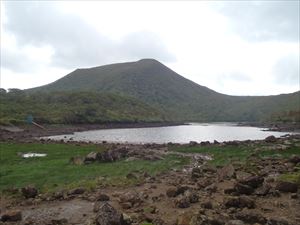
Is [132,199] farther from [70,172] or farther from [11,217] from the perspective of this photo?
[70,172]

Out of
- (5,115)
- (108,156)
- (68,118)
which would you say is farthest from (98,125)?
(108,156)

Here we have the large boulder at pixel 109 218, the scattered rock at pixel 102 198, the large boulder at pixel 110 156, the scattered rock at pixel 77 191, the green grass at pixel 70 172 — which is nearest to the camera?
the large boulder at pixel 109 218

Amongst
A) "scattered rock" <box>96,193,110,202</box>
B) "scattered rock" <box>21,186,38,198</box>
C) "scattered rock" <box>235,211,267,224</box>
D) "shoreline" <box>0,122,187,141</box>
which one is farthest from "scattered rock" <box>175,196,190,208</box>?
"shoreline" <box>0,122,187,141</box>

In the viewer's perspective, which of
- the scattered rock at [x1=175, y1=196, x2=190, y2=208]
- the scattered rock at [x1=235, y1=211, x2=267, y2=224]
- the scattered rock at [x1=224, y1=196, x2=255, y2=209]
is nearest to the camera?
the scattered rock at [x1=235, y1=211, x2=267, y2=224]

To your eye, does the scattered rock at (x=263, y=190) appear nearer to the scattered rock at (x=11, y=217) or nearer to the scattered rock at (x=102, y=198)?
the scattered rock at (x=102, y=198)

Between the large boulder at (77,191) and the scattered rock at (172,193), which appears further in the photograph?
the large boulder at (77,191)

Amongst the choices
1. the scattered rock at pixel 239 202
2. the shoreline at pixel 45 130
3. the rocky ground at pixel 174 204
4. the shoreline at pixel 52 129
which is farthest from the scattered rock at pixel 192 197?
the shoreline at pixel 52 129

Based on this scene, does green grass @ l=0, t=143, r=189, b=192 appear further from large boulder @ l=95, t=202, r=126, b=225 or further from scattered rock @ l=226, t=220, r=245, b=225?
scattered rock @ l=226, t=220, r=245, b=225

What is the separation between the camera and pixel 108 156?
45000 mm

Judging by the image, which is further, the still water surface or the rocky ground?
the still water surface

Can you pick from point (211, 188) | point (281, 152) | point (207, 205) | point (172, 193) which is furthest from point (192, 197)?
point (281, 152)

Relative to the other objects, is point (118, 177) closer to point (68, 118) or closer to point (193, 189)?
point (193, 189)

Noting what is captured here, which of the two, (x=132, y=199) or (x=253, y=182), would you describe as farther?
(x=132, y=199)

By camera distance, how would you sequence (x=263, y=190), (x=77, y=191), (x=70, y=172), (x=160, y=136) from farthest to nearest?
1. (x=160, y=136)
2. (x=70, y=172)
3. (x=77, y=191)
4. (x=263, y=190)
